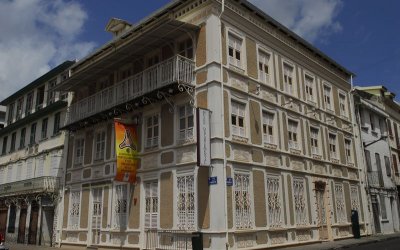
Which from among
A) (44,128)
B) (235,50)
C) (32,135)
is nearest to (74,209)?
(44,128)

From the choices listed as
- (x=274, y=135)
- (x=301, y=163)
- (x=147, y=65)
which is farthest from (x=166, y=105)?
(x=301, y=163)

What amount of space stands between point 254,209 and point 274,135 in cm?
427

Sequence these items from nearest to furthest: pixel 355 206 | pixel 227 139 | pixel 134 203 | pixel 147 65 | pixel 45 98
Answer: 1. pixel 227 139
2. pixel 134 203
3. pixel 147 65
4. pixel 355 206
5. pixel 45 98

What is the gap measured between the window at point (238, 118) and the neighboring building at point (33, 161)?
12.5 m

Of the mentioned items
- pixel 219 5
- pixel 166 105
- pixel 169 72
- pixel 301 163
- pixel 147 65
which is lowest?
pixel 301 163

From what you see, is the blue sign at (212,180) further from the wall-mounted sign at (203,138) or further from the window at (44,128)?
the window at (44,128)

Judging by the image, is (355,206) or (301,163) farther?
(355,206)

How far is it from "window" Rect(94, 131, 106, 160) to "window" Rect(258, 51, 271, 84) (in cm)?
930

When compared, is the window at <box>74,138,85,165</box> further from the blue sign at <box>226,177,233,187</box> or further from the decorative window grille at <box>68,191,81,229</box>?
the blue sign at <box>226,177,233,187</box>

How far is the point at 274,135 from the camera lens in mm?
19578

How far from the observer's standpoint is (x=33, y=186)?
89.1 ft

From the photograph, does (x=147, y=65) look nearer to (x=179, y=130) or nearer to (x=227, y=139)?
(x=179, y=130)

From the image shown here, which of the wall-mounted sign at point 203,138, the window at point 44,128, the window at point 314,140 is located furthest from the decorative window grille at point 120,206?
the window at point 44,128

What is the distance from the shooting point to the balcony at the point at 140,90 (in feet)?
56.0
